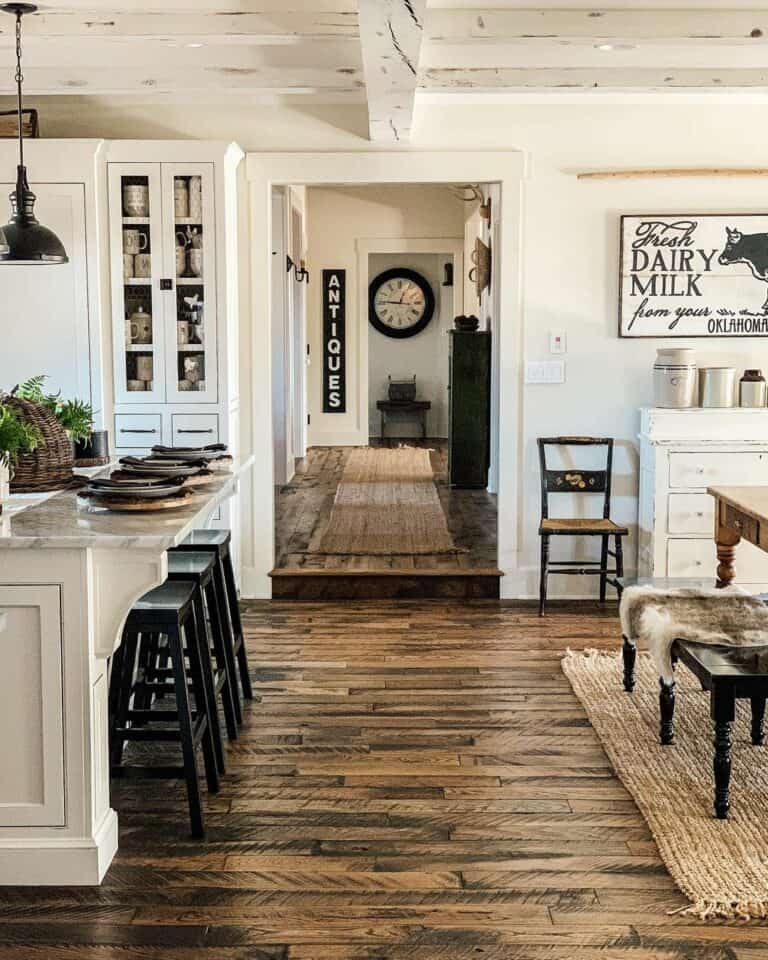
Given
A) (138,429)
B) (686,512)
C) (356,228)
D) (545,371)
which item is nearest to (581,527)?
(686,512)

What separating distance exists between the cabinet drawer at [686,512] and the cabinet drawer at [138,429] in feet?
8.52

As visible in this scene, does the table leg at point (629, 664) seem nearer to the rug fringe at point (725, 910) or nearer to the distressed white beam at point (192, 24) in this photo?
the rug fringe at point (725, 910)

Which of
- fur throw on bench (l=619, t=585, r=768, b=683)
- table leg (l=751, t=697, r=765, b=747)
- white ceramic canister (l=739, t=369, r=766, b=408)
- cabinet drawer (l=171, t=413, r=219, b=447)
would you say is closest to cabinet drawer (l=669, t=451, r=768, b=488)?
white ceramic canister (l=739, t=369, r=766, b=408)

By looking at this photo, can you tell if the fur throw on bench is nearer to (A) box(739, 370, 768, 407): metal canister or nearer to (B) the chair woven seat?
(B) the chair woven seat

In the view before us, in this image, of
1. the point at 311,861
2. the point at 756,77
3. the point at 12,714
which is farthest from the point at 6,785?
the point at 756,77

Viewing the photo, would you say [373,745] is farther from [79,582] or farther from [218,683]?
[79,582]

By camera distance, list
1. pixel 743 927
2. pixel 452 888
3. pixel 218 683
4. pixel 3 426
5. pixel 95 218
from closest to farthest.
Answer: pixel 743 927 < pixel 452 888 < pixel 3 426 < pixel 218 683 < pixel 95 218

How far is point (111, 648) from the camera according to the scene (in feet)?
9.42

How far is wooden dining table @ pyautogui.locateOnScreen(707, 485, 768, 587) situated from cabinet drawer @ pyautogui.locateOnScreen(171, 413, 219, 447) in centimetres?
244

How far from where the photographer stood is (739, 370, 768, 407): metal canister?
18.6 feet

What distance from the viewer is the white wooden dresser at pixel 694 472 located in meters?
5.61

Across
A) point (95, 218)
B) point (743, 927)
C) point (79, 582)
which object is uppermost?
point (95, 218)

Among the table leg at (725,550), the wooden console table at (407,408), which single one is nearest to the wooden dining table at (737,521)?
the table leg at (725,550)

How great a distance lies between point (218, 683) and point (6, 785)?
98 centimetres
